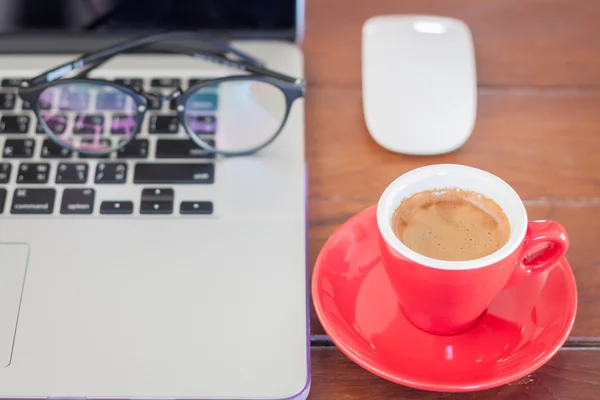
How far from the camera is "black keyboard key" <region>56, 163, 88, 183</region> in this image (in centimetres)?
55

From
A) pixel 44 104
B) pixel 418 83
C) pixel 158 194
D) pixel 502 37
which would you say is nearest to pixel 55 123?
pixel 44 104

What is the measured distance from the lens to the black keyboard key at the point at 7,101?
0.60 metres

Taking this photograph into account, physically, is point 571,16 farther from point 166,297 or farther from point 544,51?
point 166,297

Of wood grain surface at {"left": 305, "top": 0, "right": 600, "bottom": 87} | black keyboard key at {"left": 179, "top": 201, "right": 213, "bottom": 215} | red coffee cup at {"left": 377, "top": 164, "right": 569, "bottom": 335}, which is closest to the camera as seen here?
red coffee cup at {"left": 377, "top": 164, "right": 569, "bottom": 335}

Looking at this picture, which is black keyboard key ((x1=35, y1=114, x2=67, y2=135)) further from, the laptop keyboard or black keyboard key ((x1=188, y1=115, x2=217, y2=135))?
black keyboard key ((x1=188, y1=115, x2=217, y2=135))

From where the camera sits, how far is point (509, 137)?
1.99ft

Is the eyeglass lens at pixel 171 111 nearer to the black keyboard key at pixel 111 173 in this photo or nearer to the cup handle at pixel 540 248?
the black keyboard key at pixel 111 173

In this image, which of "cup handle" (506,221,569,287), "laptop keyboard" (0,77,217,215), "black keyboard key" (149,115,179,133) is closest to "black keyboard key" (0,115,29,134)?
"laptop keyboard" (0,77,217,215)

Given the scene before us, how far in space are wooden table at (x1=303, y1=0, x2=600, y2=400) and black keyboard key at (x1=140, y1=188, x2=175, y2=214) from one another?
12cm

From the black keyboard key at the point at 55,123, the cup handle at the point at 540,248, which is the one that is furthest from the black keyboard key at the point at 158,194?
the cup handle at the point at 540,248

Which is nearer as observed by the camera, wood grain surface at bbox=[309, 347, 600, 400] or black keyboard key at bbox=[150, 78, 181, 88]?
wood grain surface at bbox=[309, 347, 600, 400]

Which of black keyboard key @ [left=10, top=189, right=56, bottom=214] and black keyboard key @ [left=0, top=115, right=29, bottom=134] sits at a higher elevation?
black keyboard key @ [left=0, top=115, right=29, bottom=134]

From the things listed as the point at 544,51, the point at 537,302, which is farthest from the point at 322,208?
the point at 544,51

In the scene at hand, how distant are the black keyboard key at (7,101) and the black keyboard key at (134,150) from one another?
115 mm
